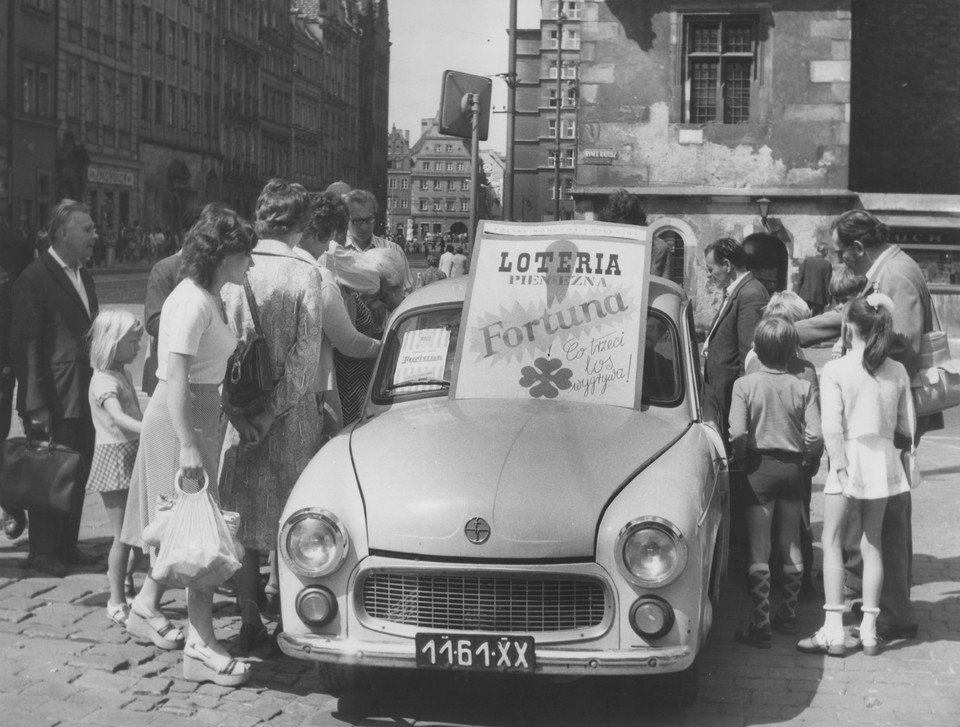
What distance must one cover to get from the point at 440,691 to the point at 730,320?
9.97 ft

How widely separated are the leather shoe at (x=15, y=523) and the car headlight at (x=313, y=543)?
3.59m

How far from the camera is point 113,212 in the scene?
63.6 meters

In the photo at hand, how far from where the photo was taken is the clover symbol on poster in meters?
6.71

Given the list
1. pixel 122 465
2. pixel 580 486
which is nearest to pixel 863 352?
pixel 580 486

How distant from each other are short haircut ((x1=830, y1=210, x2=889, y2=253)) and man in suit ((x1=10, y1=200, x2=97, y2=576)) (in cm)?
392

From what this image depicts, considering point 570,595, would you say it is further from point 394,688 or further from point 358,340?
point 358,340

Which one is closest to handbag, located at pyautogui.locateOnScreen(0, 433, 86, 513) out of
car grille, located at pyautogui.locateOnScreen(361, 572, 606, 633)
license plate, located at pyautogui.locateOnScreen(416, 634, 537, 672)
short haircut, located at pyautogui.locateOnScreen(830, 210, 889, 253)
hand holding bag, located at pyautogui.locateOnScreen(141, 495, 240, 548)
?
hand holding bag, located at pyautogui.locateOnScreen(141, 495, 240, 548)

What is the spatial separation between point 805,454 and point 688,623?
1836 mm

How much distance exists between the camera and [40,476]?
762cm

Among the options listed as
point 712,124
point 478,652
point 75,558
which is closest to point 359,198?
point 75,558

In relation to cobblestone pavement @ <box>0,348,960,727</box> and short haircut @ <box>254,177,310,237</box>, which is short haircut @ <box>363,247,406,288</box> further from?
cobblestone pavement @ <box>0,348,960,727</box>

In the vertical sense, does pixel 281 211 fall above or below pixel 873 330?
above

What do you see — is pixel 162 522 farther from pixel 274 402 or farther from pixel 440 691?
pixel 440 691

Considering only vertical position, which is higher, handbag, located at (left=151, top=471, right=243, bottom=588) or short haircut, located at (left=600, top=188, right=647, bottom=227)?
short haircut, located at (left=600, top=188, right=647, bottom=227)
